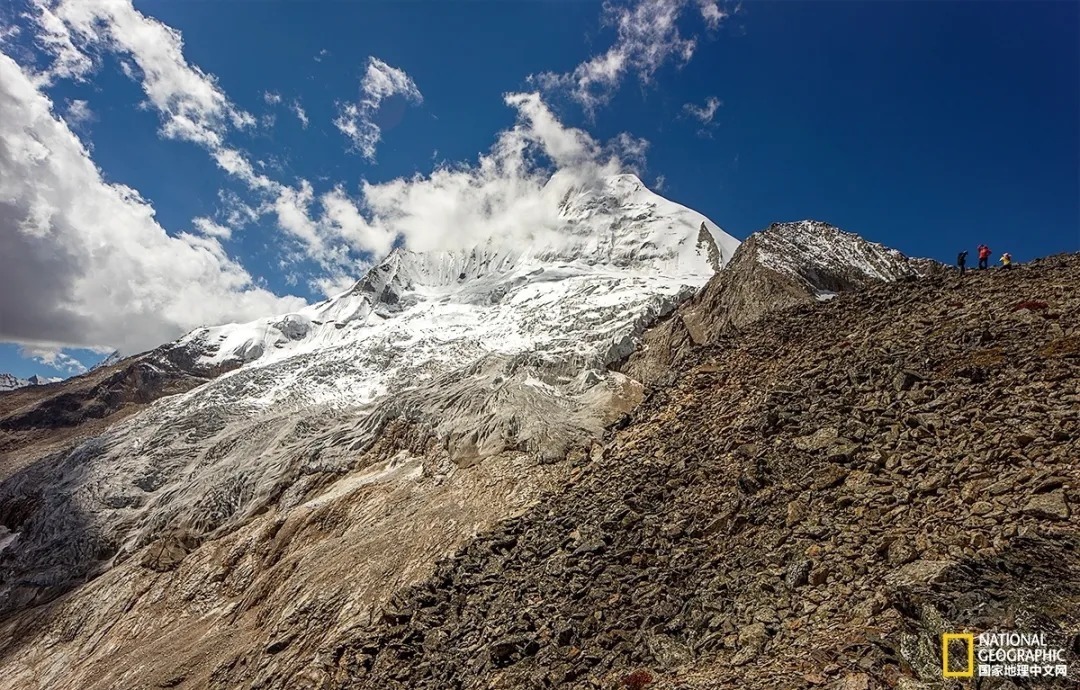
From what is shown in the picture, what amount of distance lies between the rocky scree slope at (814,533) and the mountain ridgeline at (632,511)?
0.21ft

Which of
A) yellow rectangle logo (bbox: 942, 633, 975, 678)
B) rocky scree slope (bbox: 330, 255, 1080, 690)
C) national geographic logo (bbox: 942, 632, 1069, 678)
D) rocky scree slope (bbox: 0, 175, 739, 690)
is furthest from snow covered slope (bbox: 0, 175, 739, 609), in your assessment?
national geographic logo (bbox: 942, 632, 1069, 678)

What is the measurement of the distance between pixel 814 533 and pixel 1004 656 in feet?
13.5

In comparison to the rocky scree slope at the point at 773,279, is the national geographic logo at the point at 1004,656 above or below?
below

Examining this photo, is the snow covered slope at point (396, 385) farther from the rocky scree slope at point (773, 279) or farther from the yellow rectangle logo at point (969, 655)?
the yellow rectangle logo at point (969, 655)

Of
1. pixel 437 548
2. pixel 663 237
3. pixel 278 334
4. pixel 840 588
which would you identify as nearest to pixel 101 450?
pixel 278 334

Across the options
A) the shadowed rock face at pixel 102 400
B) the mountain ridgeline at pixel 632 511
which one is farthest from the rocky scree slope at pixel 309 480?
the shadowed rock face at pixel 102 400

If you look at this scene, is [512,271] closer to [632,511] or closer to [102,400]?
[632,511]

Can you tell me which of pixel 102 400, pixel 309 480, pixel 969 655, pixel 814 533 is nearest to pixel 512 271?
pixel 309 480

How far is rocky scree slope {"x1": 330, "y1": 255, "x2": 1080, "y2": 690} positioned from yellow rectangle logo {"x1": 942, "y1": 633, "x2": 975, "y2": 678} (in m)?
0.12

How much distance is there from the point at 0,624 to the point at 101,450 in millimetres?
18214

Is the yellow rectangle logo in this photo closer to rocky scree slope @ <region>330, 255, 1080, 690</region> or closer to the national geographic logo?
the national geographic logo

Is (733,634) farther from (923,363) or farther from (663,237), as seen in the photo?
(663,237)

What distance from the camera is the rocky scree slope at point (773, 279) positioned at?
98.7ft

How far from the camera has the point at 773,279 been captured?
1193 inches
